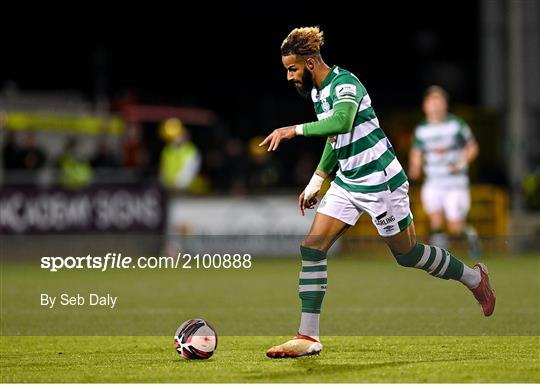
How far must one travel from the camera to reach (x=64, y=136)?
22.5 meters

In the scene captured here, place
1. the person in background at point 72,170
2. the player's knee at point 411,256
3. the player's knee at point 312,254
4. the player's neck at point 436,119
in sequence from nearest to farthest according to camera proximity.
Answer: the player's knee at point 312,254 < the player's knee at point 411,256 < the player's neck at point 436,119 < the person in background at point 72,170

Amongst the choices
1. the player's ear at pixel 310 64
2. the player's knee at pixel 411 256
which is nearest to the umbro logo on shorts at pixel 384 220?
the player's knee at pixel 411 256

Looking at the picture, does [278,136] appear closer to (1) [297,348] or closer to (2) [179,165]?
(1) [297,348]

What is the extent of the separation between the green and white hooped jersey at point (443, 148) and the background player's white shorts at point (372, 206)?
8354 mm

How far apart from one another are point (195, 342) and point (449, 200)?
9325 mm

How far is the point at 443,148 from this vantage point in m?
16.3

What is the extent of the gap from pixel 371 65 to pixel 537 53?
16.2 metres

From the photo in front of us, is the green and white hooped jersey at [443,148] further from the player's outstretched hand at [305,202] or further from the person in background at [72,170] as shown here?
the player's outstretched hand at [305,202]

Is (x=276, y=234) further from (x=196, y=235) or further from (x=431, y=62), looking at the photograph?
(x=431, y=62)

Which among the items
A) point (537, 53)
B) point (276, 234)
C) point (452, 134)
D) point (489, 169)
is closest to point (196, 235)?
point (276, 234)

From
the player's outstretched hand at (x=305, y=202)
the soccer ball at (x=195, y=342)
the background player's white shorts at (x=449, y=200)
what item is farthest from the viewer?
the background player's white shorts at (x=449, y=200)

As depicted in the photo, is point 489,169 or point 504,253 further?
point 489,169

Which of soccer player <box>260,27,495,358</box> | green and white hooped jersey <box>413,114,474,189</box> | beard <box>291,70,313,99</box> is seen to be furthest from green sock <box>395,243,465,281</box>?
green and white hooped jersey <box>413,114,474,189</box>

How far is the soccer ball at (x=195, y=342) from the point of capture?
755 cm
